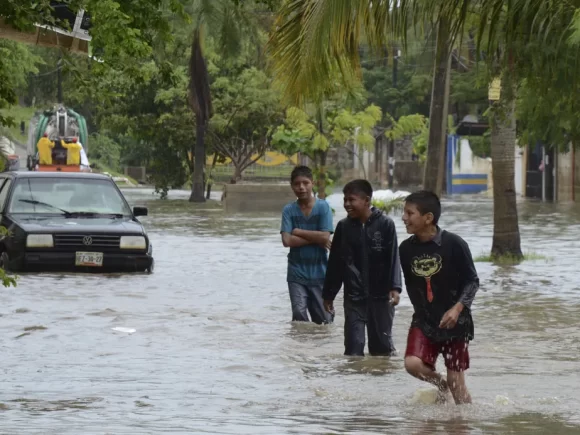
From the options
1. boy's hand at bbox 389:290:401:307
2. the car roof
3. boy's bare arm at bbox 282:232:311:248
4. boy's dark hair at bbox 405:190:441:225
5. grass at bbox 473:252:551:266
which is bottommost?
grass at bbox 473:252:551:266

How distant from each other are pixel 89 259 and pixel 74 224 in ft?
1.71

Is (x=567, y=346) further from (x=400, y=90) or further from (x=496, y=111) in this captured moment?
(x=400, y=90)

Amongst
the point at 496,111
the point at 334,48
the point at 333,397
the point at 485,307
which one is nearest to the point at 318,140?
the point at 496,111

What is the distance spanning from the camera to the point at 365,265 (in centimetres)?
1162

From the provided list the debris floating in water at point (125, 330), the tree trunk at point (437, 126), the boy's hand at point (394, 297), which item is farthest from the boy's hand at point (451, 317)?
the tree trunk at point (437, 126)

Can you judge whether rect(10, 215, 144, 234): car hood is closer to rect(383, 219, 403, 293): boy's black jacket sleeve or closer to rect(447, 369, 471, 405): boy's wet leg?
rect(383, 219, 403, 293): boy's black jacket sleeve

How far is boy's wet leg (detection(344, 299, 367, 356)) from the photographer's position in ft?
38.4

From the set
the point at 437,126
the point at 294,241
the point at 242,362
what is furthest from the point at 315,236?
the point at 437,126

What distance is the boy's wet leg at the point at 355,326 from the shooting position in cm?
1172

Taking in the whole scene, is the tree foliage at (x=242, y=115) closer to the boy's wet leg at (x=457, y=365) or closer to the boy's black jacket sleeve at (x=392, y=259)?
the boy's black jacket sleeve at (x=392, y=259)

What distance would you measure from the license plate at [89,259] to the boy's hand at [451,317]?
1151 centimetres

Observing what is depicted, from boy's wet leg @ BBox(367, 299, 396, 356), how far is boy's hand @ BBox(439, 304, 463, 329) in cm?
242

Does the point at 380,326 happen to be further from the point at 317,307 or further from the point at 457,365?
the point at 457,365

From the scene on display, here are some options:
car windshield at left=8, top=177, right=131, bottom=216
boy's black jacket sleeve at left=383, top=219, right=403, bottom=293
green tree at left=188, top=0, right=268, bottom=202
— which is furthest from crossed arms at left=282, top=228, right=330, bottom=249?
green tree at left=188, top=0, right=268, bottom=202
